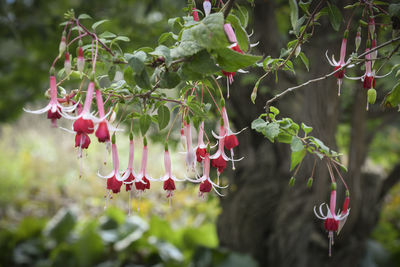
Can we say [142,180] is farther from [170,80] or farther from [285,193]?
[285,193]

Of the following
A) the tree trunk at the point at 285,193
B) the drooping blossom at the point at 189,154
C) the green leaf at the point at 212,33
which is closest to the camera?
the green leaf at the point at 212,33

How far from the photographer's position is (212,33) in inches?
16.4

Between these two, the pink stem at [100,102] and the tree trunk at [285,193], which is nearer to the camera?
the pink stem at [100,102]

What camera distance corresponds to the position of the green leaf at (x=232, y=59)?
0.45 meters

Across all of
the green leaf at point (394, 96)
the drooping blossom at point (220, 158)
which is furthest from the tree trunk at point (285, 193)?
the drooping blossom at point (220, 158)

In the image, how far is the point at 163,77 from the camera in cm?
49

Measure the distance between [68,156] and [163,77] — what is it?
5143mm

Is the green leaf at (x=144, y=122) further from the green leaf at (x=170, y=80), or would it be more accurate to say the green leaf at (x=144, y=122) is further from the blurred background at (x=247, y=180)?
the blurred background at (x=247, y=180)

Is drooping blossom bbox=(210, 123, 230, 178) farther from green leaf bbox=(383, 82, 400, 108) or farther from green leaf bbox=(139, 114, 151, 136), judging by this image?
green leaf bbox=(383, 82, 400, 108)

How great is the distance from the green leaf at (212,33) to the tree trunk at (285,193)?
3.73 feet

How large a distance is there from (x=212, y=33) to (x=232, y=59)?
0.05m

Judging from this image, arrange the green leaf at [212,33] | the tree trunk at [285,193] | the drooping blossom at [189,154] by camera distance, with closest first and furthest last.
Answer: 1. the green leaf at [212,33]
2. the drooping blossom at [189,154]
3. the tree trunk at [285,193]

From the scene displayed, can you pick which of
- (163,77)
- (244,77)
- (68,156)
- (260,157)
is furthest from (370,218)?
(68,156)

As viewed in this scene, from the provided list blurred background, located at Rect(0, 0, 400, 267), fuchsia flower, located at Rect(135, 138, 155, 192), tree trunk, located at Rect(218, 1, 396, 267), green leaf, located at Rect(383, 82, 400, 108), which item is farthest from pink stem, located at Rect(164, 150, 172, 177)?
tree trunk, located at Rect(218, 1, 396, 267)
